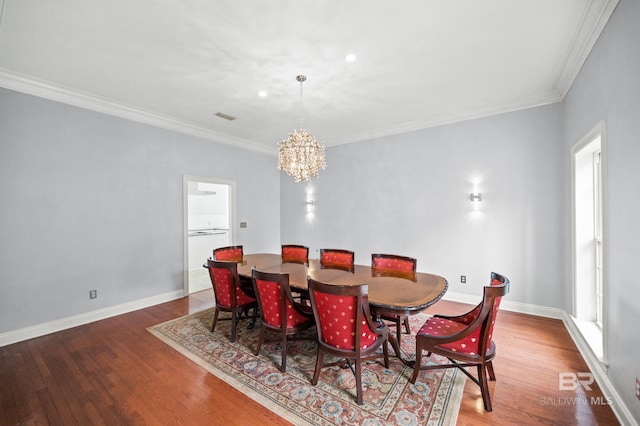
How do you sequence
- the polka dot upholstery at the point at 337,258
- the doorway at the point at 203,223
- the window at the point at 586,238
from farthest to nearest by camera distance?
the doorway at the point at 203,223 < the polka dot upholstery at the point at 337,258 < the window at the point at 586,238

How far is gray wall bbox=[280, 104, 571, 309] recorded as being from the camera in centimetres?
344

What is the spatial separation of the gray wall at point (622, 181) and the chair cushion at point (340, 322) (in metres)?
1.64

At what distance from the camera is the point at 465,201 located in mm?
3998

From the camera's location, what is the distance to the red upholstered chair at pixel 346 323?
1836 millimetres

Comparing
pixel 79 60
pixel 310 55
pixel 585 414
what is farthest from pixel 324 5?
pixel 585 414

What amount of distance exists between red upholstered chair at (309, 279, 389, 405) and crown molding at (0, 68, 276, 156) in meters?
3.84

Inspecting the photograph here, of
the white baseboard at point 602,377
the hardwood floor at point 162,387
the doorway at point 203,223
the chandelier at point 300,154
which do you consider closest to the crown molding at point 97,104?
the doorway at point 203,223

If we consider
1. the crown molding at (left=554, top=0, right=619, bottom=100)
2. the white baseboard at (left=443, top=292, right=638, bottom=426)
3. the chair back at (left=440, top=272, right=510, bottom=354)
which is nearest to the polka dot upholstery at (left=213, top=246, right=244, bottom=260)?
the chair back at (left=440, top=272, right=510, bottom=354)

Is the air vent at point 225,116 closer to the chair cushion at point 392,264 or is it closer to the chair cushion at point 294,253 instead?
the chair cushion at point 294,253

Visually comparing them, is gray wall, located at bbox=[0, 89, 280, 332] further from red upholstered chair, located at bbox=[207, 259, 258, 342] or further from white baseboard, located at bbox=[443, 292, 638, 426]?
white baseboard, located at bbox=[443, 292, 638, 426]

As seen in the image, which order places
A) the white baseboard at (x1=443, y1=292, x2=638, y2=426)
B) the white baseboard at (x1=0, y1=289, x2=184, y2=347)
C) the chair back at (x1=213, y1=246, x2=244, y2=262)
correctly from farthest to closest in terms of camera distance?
1. the chair back at (x1=213, y1=246, x2=244, y2=262)
2. the white baseboard at (x1=0, y1=289, x2=184, y2=347)
3. the white baseboard at (x1=443, y1=292, x2=638, y2=426)

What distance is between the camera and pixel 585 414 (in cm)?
178

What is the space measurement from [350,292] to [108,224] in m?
3.69

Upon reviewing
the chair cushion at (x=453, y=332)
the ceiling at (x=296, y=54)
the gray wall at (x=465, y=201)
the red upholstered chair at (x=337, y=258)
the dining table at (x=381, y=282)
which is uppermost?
the ceiling at (x=296, y=54)
